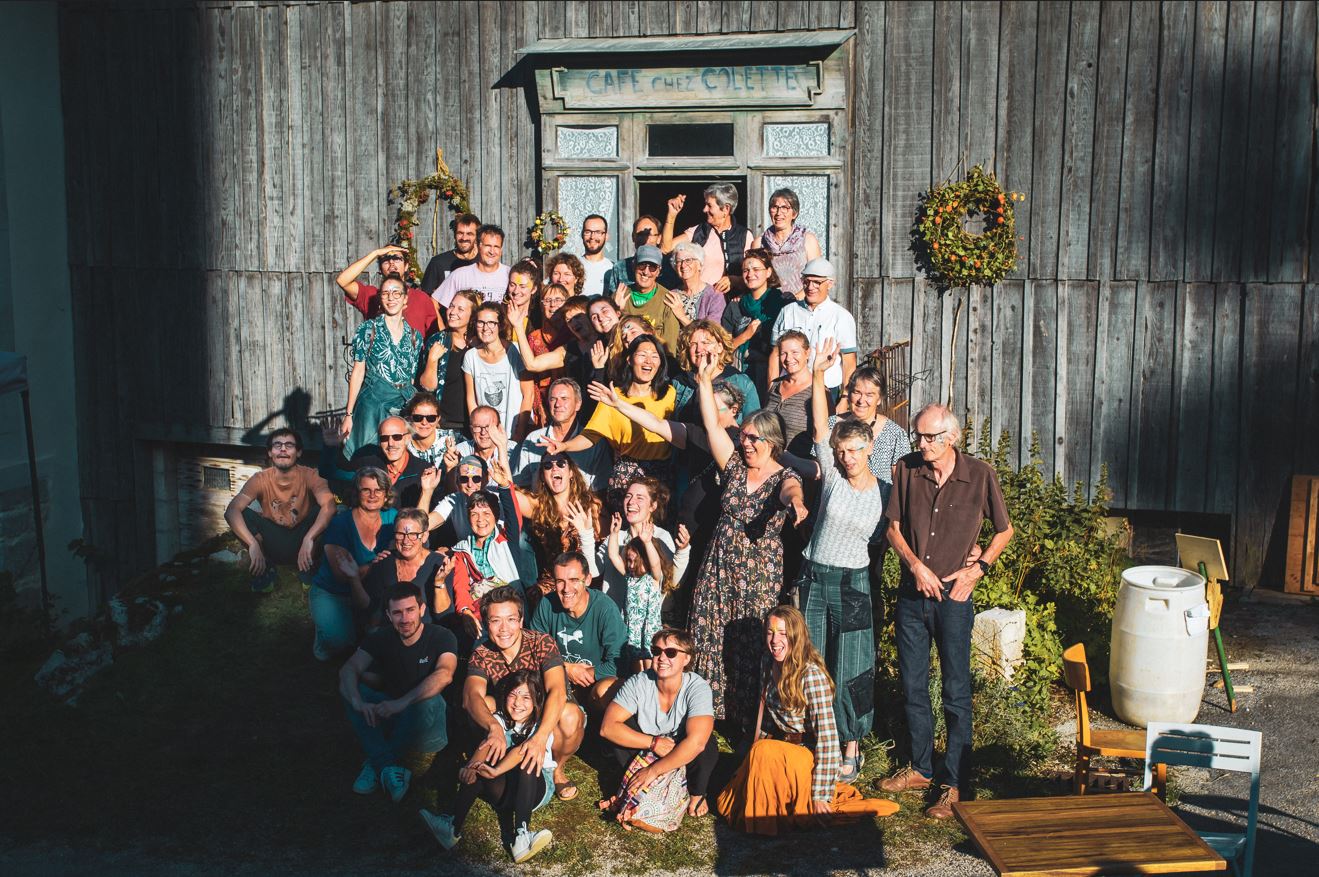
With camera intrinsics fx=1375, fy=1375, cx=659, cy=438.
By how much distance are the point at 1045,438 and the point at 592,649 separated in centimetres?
477

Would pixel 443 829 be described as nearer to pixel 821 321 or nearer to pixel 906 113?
pixel 821 321

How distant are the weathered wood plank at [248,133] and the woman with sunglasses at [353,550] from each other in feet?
17.2

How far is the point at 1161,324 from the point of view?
1049cm

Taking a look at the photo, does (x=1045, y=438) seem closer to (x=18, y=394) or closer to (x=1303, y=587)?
(x=1303, y=587)

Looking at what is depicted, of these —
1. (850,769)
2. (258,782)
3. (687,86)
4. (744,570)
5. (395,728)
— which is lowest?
(258,782)

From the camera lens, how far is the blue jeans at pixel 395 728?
300 inches

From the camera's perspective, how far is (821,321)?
911 cm

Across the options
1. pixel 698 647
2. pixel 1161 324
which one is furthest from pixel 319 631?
pixel 1161 324

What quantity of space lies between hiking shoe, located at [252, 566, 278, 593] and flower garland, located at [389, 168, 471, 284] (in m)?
3.33

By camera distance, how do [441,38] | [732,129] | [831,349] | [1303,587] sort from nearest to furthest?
[831,349] → [1303,587] → [732,129] → [441,38]

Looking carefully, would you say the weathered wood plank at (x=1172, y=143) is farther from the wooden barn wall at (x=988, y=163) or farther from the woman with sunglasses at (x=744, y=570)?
the woman with sunglasses at (x=744, y=570)

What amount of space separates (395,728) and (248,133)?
732cm

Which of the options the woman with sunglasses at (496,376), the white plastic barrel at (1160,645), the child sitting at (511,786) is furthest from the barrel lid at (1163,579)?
the woman with sunglasses at (496,376)

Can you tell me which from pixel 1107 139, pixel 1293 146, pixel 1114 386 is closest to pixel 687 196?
pixel 1107 139
